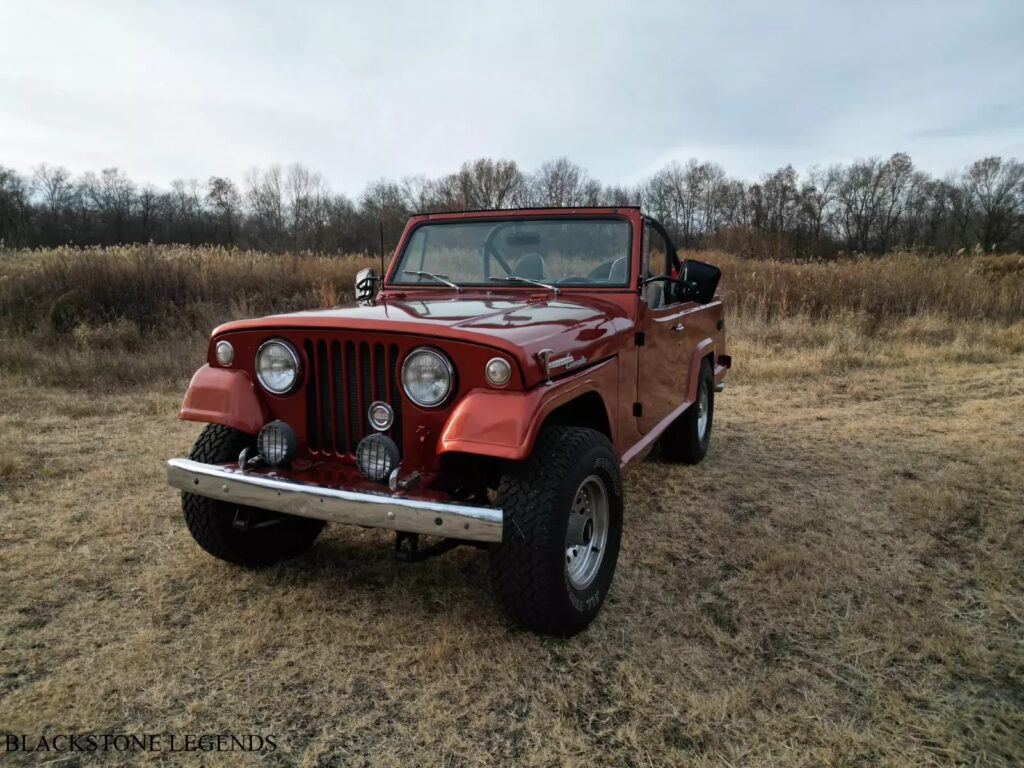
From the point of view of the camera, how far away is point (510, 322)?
268 cm

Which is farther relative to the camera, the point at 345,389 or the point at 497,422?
the point at 345,389

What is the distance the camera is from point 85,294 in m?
9.49

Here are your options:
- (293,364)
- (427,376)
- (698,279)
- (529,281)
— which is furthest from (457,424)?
(698,279)

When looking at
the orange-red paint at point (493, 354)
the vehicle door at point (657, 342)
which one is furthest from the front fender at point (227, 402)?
the vehicle door at point (657, 342)

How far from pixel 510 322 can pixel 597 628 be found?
4.30 feet

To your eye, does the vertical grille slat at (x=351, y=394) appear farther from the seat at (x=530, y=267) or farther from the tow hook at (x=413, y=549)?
the seat at (x=530, y=267)

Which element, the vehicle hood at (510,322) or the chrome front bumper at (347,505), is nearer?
the chrome front bumper at (347,505)

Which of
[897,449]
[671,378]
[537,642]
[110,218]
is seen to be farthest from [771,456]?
[110,218]

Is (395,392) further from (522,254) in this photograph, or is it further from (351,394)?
(522,254)

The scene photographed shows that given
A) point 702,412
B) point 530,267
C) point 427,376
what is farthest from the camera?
point 702,412

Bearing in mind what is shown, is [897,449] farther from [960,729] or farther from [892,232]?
[892,232]

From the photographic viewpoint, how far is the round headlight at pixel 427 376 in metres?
2.45

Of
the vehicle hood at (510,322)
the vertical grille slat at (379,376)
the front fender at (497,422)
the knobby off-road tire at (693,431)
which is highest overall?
the vehicle hood at (510,322)

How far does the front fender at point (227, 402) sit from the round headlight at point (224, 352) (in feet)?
0.19
